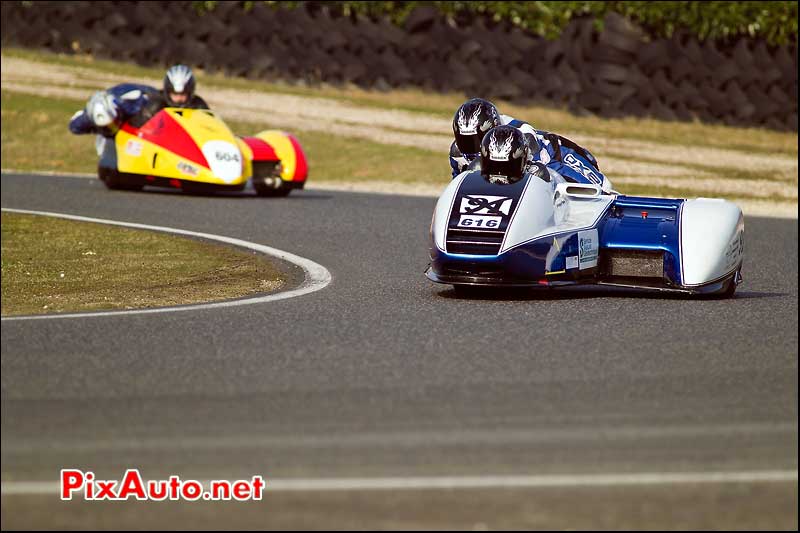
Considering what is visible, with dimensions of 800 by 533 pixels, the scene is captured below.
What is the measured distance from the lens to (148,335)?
6625 mm

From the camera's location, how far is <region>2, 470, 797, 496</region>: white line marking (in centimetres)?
435

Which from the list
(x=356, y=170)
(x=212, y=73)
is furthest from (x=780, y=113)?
(x=212, y=73)

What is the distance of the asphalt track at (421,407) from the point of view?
165 inches

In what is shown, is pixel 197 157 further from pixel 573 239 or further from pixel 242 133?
pixel 242 133

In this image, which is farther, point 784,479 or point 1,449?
point 1,449

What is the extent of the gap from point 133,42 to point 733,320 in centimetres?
2439

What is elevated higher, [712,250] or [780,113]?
[780,113]

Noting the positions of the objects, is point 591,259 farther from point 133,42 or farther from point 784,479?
point 133,42

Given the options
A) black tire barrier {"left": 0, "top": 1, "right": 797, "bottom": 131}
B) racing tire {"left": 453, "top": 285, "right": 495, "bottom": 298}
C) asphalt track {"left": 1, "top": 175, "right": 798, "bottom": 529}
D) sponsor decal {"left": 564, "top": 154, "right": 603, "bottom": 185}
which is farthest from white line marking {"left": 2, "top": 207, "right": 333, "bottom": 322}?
black tire barrier {"left": 0, "top": 1, "right": 797, "bottom": 131}

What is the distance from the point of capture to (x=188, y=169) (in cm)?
1535

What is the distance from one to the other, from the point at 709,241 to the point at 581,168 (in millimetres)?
1259

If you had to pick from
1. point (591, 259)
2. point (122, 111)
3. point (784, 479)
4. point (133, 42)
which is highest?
point (133, 42)

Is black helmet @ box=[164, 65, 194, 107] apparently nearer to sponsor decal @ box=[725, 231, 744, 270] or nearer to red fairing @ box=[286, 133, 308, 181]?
red fairing @ box=[286, 133, 308, 181]

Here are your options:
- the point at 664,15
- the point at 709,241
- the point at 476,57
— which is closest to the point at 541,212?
the point at 709,241
